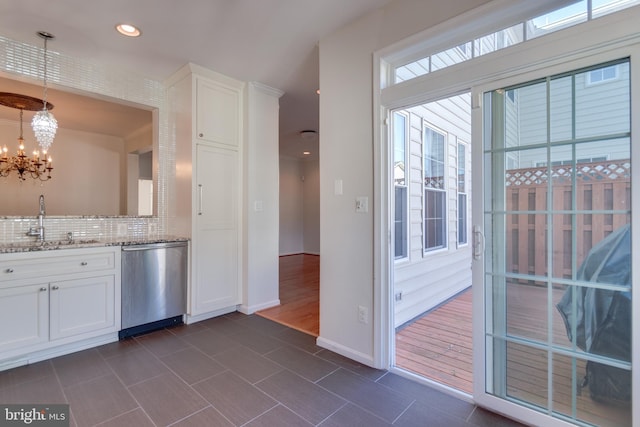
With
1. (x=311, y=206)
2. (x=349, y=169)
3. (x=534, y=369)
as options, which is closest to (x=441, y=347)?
(x=534, y=369)

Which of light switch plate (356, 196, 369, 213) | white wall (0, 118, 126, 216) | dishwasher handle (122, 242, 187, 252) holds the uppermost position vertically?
white wall (0, 118, 126, 216)

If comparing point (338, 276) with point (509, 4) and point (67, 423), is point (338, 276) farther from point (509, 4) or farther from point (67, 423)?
point (509, 4)

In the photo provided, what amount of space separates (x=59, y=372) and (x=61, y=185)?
4188 mm

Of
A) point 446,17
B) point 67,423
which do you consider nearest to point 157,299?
point 67,423

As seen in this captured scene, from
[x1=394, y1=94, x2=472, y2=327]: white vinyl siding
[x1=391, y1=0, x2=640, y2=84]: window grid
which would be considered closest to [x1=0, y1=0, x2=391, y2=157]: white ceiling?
[x1=391, y1=0, x2=640, y2=84]: window grid

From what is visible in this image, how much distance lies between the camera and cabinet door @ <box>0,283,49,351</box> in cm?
217

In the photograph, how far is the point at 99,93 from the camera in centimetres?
302

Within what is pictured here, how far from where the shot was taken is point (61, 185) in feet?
16.9

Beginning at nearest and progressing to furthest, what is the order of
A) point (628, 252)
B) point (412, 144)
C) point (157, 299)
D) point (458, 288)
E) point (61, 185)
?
point (628, 252), point (157, 299), point (412, 144), point (458, 288), point (61, 185)

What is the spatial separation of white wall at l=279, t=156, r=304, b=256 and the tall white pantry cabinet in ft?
15.1

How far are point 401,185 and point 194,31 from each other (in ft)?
7.60

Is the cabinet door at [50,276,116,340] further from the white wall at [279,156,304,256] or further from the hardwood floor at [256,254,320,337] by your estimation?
the white wall at [279,156,304,256]

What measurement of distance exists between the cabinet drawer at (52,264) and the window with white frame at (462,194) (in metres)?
4.22

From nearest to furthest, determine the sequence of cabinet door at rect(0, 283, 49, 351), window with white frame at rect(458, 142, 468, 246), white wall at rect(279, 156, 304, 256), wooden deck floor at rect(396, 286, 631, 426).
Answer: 1. wooden deck floor at rect(396, 286, 631, 426)
2. cabinet door at rect(0, 283, 49, 351)
3. window with white frame at rect(458, 142, 468, 246)
4. white wall at rect(279, 156, 304, 256)
